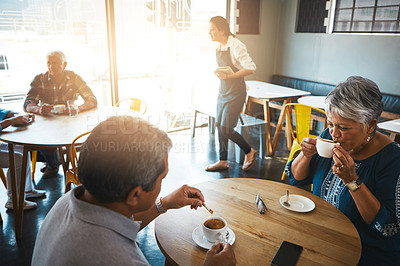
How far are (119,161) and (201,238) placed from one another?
1.77 feet

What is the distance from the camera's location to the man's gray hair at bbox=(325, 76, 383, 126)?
132 centimetres

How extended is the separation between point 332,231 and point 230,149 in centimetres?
304

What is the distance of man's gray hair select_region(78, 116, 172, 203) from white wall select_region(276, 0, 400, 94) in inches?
165

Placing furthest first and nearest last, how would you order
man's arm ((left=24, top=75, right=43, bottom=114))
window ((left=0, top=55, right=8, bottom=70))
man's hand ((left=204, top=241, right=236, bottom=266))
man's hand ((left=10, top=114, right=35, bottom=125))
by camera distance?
1. window ((left=0, top=55, right=8, bottom=70))
2. man's arm ((left=24, top=75, right=43, bottom=114))
3. man's hand ((left=10, top=114, right=35, bottom=125))
4. man's hand ((left=204, top=241, right=236, bottom=266))

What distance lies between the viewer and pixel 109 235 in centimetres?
82

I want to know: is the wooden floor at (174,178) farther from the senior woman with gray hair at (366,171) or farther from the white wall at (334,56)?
the white wall at (334,56)

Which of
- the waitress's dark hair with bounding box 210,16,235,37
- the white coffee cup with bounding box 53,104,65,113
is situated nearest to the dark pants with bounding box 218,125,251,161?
the waitress's dark hair with bounding box 210,16,235,37

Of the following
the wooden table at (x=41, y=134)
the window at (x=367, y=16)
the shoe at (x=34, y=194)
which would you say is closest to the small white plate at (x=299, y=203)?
the wooden table at (x=41, y=134)

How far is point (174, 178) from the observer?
3371 mm

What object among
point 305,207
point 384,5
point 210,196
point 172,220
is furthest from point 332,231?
point 384,5

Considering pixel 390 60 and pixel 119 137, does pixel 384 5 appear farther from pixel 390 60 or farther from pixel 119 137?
pixel 119 137

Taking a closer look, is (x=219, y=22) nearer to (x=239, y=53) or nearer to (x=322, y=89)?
(x=239, y=53)

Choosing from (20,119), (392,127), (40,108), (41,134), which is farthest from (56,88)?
(392,127)

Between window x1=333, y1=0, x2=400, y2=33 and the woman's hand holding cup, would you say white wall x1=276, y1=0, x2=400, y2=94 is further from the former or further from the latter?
the woman's hand holding cup
